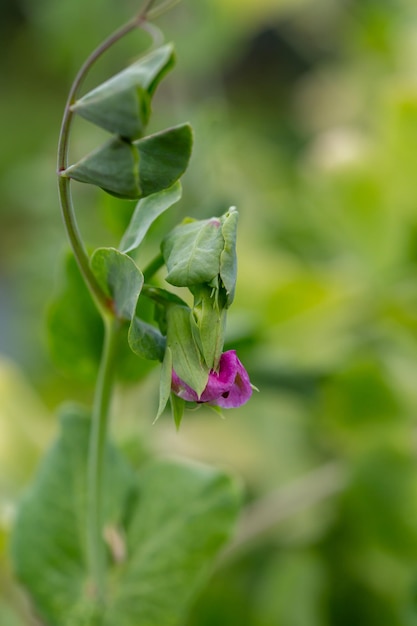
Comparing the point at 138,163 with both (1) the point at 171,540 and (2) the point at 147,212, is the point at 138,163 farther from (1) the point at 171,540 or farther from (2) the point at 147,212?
(1) the point at 171,540

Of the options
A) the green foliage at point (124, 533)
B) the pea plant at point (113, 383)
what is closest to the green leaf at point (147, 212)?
the pea plant at point (113, 383)

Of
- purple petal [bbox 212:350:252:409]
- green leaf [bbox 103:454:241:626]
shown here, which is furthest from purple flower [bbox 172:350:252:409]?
green leaf [bbox 103:454:241:626]

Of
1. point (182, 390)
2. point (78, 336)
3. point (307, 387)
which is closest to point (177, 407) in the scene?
point (182, 390)

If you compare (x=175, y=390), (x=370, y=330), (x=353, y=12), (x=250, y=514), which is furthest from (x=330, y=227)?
(x=353, y=12)

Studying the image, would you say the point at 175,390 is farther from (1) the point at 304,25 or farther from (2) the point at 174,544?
(1) the point at 304,25

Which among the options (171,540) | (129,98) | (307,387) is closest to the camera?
Result: (129,98)

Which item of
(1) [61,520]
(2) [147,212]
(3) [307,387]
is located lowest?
(3) [307,387]

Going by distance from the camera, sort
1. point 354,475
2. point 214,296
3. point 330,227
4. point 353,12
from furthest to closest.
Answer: point 353,12
point 330,227
point 354,475
point 214,296
